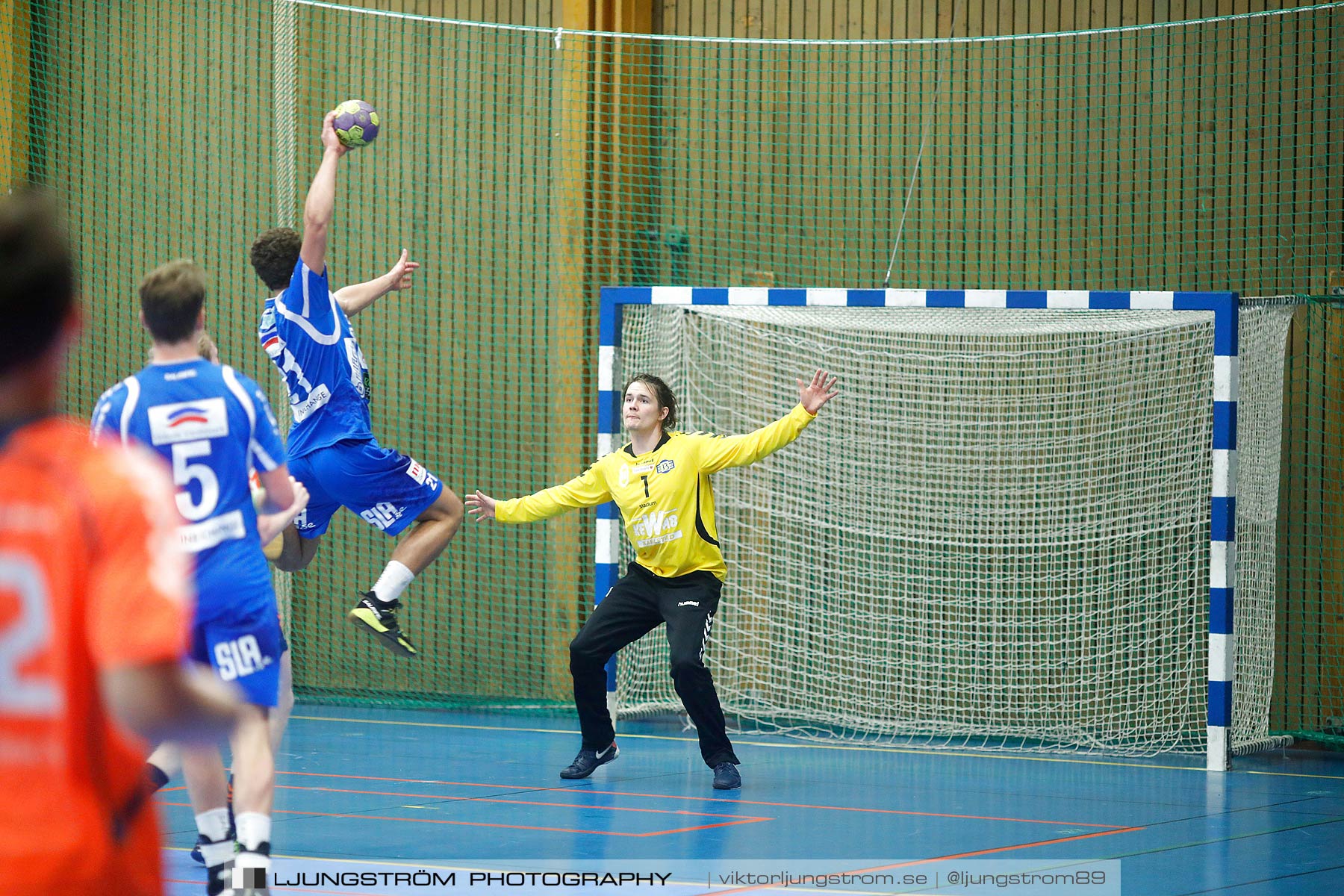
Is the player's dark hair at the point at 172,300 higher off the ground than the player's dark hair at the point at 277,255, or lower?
lower

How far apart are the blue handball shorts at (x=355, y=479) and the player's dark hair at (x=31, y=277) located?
15.1 feet

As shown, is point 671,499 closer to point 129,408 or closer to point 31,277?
point 129,408

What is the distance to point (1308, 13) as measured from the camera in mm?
9547

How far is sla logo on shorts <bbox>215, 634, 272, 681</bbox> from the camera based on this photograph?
4.12 m

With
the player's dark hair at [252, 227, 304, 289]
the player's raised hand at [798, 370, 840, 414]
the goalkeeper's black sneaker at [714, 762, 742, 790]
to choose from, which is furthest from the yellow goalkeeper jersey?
the player's dark hair at [252, 227, 304, 289]

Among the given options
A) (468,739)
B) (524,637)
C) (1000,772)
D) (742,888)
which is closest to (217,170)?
(524,637)

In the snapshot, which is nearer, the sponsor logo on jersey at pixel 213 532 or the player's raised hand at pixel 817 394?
the sponsor logo on jersey at pixel 213 532

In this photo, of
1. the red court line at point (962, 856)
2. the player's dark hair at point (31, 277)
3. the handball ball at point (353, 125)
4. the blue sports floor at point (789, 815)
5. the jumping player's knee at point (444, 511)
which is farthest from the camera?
the jumping player's knee at point (444, 511)

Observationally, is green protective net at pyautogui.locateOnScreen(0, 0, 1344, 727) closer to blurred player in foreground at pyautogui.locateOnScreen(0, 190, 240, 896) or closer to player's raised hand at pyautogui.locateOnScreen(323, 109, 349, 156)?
player's raised hand at pyautogui.locateOnScreen(323, 109, 349, 156)

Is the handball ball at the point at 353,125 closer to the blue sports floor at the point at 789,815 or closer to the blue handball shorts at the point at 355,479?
the blue handball shorts at the point at 355,479

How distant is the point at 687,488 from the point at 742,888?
9.08 ft

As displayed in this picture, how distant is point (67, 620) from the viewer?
180cm

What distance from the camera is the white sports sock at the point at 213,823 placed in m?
4.54

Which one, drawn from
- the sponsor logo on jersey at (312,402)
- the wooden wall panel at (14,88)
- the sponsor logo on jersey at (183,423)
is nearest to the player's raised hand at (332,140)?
the sponsor logo on jersey at (312,402)
